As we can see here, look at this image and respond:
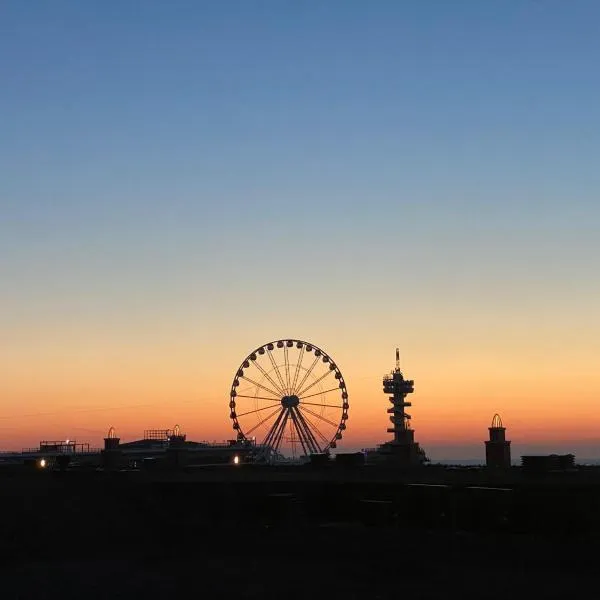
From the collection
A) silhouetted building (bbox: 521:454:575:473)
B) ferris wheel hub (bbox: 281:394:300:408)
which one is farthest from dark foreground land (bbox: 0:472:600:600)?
ferris wheel hub (bbox: 281:394:300:408)

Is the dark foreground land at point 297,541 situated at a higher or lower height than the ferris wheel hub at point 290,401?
lower

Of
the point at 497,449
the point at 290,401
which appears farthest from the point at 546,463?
the point at 290,401

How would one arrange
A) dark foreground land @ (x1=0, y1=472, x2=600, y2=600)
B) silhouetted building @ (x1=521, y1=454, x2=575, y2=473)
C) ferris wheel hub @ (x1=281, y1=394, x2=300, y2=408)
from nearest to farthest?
dark foreground land @ (x1=0, y1=472, x2=600, y2=600)
silhouetted building @ (x1=521, y1=454, x2=575, y2=473)
ferris wheel hub @ (x1=281, y1=394, x2=300, y2=408)

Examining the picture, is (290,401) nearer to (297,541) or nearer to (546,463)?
(546,463)

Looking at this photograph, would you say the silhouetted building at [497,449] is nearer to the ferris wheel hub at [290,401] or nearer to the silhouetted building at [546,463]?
the silhouetted building at [546,463]

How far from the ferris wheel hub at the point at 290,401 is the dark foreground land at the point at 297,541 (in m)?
46.7

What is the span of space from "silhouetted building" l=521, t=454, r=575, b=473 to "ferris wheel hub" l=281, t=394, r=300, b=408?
141 ft

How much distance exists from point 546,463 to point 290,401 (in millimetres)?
45610

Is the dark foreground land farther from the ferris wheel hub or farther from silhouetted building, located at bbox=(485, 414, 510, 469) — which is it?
the ferris wheel hub

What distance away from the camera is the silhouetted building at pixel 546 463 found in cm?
5259

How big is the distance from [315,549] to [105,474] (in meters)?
30.4

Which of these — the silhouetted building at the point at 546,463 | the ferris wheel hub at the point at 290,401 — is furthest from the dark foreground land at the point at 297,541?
the ferris wheel hub at the point at 290,401

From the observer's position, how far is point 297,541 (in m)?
34.2

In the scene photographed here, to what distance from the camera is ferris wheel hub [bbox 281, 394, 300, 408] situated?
315 ft
